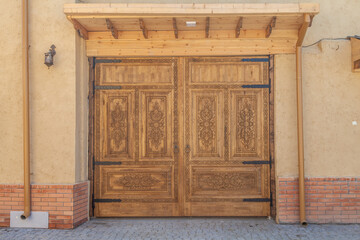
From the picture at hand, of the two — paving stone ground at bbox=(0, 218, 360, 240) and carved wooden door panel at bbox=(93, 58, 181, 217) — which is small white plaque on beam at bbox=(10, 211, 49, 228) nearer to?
paving stone ground at bbox=(0, 218, 360, 240)

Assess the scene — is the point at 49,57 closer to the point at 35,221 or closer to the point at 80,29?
the point at 80,29

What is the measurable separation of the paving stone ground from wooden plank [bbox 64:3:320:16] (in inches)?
125

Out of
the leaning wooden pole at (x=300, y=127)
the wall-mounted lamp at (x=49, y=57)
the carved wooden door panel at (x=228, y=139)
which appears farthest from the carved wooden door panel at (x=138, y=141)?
the leaning wooden pole at (x=300, y=127)

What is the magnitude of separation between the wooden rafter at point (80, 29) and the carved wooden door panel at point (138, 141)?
1.63ft

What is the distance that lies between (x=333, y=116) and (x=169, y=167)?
9.12ft

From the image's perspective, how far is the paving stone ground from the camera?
4.90m

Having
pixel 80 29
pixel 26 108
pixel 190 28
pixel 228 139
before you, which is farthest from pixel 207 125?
pixel 26 108

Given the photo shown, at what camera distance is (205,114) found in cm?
578

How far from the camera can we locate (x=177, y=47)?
5.73 metres

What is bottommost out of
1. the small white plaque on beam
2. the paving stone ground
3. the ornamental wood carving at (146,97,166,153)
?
the paving stone ground

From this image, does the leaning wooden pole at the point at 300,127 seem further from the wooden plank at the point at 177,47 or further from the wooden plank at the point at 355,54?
the wooden plank at the point at 355,54

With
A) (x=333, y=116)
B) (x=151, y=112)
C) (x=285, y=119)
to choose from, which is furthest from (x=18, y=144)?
(x=333, y=116)

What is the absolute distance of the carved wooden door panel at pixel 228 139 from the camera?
18.8ft

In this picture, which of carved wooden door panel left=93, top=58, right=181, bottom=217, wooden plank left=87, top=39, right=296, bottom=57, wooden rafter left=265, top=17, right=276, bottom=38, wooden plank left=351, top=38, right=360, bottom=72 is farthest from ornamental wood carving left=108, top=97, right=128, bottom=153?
wooden plank left=351, top=38, right=360, bottom=72
